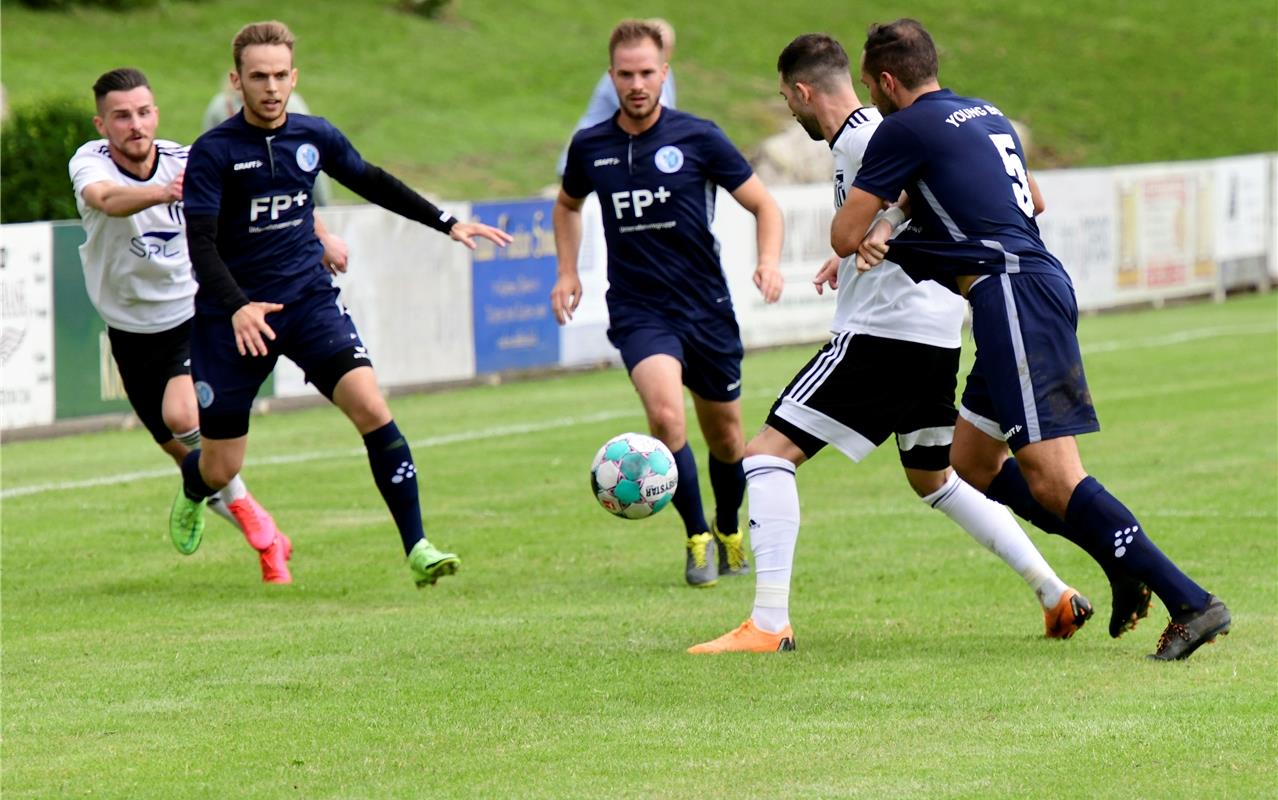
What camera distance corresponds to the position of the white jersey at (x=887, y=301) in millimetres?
7109

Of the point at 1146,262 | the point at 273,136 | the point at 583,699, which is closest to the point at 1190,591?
the point at 583,699

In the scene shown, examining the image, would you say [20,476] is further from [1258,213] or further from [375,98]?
[375,98]

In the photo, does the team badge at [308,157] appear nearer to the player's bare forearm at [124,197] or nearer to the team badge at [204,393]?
the player's bare forearm at [124,197]

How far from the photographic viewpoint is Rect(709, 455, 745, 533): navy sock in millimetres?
9164

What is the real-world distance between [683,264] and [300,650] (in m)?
2.67

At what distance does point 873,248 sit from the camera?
6508 mm

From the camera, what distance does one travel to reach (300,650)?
7.29 meters

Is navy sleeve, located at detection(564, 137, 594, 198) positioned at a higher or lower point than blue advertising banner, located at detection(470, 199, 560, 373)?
higher

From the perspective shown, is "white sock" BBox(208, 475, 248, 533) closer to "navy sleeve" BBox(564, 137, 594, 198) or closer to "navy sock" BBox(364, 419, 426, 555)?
"navy sock" BBox(364, 419, 426, 555)

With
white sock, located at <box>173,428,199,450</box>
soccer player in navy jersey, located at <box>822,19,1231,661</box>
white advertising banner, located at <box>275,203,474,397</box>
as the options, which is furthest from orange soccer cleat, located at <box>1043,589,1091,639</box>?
white advertising banner, located at <box>275,203,474,397</box>

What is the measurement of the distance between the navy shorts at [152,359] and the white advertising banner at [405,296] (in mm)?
6910

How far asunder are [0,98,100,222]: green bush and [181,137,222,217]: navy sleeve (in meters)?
8.97

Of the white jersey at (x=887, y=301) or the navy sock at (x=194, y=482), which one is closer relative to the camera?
the white jersey at (x=887, y=301)

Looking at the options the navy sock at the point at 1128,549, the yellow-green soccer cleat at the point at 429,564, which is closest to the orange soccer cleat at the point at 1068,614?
the navy sock at the point at 1128,549
